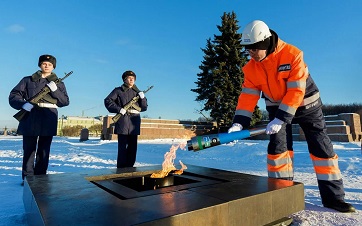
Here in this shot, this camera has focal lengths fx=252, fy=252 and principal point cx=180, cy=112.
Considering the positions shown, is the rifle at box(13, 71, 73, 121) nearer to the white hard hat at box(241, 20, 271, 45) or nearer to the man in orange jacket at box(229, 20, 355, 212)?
the man in orange jacket at box(229, 20, 355, 212)

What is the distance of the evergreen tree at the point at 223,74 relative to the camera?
20.3 meters

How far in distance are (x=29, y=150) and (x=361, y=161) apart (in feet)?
22.5

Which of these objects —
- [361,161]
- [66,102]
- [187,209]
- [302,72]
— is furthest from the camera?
[361,161]

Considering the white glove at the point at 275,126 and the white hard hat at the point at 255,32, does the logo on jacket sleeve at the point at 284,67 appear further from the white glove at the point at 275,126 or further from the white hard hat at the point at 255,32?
the white glove at the point at 275,126

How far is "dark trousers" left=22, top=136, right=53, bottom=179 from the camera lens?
3.84 metres

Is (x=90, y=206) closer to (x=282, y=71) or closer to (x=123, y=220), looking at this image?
(x=123, y=220)

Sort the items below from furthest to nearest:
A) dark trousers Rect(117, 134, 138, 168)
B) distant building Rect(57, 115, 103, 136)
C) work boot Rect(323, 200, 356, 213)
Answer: distant building Rect(57, 115, 103, 136)
dark trousers Rect(117, 134, 138, 168)
work boot Rect(323, 200, 356, 213)

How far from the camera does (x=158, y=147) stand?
39.0ft

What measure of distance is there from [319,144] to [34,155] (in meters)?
3.99

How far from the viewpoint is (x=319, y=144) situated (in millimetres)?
2727

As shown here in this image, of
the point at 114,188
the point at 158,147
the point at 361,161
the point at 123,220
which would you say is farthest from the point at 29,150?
the point at 158,147

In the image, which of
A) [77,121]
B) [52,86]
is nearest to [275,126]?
[52,86]

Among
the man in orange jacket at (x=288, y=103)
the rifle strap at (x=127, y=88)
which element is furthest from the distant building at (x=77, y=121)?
the man in orange jacket at (x=288, y=103)

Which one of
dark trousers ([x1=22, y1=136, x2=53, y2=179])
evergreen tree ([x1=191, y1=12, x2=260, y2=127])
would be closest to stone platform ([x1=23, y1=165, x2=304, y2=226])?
dark trousers ([x1=22, y1=136, x2=53, y2=179])
